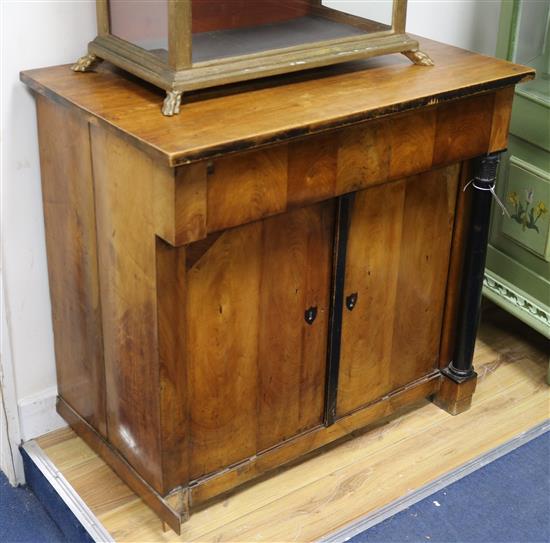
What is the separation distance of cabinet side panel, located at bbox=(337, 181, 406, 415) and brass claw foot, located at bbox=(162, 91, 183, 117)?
1.52 feet

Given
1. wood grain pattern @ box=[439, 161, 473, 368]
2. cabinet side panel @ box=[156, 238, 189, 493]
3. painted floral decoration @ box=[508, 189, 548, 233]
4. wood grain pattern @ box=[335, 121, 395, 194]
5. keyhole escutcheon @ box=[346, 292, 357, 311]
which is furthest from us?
painted floral decoration @ box=[508, 189, 548, 233]

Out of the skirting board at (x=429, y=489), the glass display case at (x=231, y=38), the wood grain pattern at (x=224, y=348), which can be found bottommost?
the skirting board at (x=429, y=489)

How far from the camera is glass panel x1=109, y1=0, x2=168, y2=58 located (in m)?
1.71

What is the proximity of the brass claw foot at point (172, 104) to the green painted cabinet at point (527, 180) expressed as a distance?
3.69 ft

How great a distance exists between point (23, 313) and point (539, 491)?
1.30 m

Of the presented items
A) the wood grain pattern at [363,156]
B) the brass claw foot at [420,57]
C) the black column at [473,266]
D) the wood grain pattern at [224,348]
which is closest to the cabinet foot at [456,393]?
the black column at [473,266]

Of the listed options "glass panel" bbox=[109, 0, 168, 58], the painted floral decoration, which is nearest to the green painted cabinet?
the painted floral decoration

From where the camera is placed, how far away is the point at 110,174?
1.75m

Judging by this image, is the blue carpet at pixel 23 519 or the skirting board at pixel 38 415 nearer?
the blue carpet at pixel 23 519

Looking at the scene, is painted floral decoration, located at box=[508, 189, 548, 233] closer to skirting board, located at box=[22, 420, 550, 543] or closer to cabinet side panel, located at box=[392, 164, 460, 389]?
cabinet side panel, located at box=[392, 164, 460, 389]

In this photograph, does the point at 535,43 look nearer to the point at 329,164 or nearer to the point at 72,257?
the point at 329,164

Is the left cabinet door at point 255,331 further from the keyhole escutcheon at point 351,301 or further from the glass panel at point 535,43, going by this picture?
the glass panel at point 535,43

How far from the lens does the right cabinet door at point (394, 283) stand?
80.0 inches

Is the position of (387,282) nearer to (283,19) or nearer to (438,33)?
(283,19)
